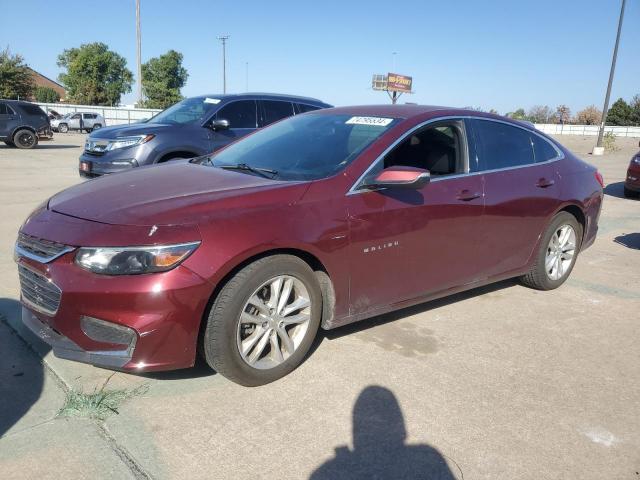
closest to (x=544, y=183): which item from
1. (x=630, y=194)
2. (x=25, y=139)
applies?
(x=630, y=194)

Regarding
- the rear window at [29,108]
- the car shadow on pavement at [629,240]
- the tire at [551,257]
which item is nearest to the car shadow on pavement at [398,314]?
the tire at [551,257]

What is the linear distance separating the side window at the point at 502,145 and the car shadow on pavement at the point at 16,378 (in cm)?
337

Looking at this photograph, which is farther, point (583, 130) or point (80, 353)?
point (583, 130)

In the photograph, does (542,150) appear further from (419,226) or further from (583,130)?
(583,130)

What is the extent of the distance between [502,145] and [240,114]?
4.88 meters

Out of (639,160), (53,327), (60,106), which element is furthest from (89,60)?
(53,327)

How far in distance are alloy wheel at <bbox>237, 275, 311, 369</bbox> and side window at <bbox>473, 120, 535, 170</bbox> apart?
193 cm

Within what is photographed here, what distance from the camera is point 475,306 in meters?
4.54

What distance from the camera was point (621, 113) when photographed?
7519cm

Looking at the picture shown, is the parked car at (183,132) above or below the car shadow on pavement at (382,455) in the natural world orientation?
above

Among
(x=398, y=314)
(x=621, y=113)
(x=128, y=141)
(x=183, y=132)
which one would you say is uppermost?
(x=621, y=113)

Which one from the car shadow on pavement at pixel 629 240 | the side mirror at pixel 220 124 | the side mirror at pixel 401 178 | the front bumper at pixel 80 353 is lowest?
the car shadow on pavement at pixel 629 240

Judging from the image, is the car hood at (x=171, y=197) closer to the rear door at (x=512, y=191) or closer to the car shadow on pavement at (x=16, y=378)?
the car shadow on pavement at (x=16, y=378)

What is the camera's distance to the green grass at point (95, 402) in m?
2.75
